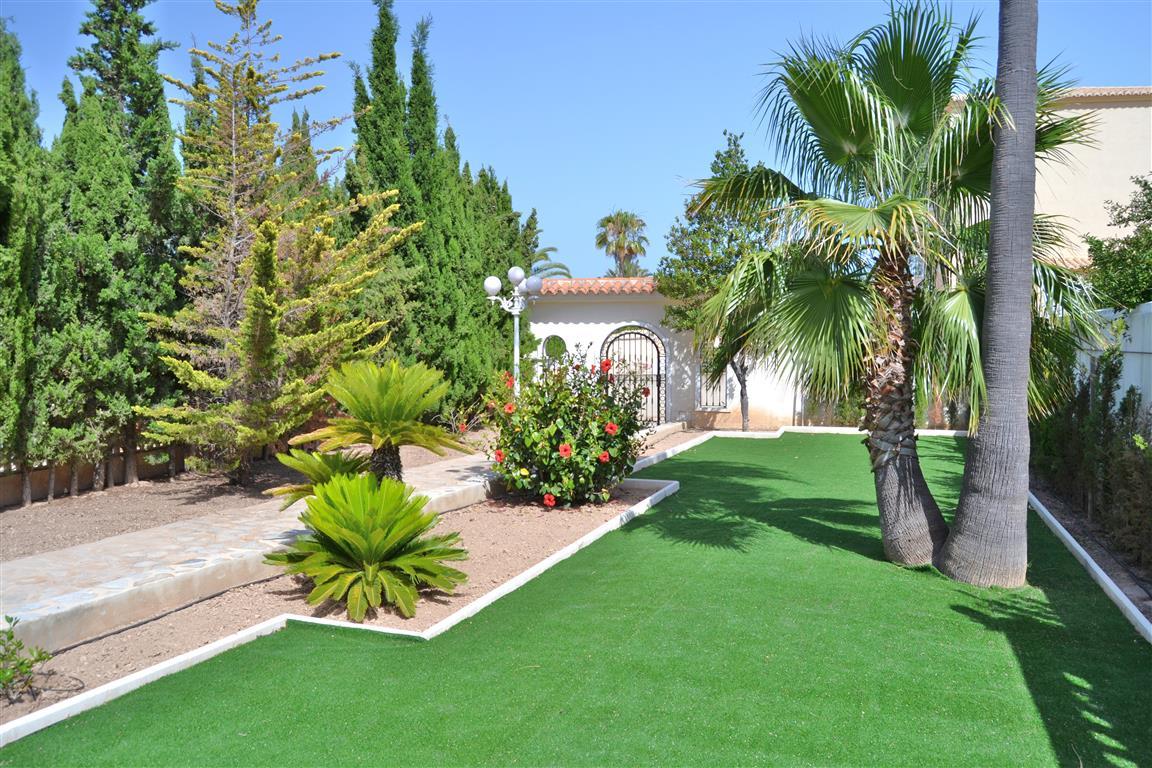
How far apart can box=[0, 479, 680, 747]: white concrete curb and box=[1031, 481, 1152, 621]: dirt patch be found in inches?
175

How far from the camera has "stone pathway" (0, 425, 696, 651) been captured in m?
5.08

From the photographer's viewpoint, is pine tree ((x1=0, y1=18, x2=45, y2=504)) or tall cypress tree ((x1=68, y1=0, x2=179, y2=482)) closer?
pine tree ((x1=0, y1=18, x2=45, y2=504))

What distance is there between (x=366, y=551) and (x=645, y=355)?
16.0m

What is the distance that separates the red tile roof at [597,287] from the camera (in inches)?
811

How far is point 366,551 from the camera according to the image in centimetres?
587

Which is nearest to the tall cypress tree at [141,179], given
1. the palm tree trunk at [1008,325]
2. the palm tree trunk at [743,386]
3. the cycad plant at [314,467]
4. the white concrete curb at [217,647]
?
the cycad plant at [314,467]

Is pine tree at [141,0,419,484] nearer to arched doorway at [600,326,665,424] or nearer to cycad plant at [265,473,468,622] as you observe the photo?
cycad plant at [265,473,468,622]

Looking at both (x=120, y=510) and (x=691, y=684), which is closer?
(x=691, y=684)

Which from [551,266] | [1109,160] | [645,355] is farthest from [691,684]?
[551,266]

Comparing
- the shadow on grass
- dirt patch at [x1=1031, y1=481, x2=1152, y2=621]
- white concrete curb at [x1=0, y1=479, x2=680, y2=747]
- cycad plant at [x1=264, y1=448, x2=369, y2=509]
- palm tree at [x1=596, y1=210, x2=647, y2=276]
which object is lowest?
white concrete curb at [x1=0, y1=479, x2=680, y2=747]

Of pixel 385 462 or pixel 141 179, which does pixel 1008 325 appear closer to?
pixel 385 462

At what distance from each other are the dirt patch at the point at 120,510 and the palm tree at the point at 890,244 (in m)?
5.97

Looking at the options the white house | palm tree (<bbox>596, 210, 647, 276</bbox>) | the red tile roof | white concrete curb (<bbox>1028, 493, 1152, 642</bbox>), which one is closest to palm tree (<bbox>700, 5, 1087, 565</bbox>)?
white concrete curb (<bbox>1028, 493, 1152, 642</bbox>)

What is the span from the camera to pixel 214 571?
6.12 metres
